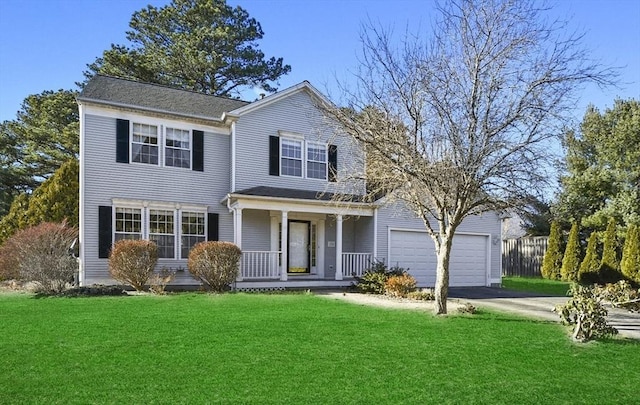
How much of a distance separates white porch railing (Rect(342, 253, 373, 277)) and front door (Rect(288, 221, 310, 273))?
4.62 ft

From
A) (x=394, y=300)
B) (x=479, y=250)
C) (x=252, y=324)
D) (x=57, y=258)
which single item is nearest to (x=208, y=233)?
(x=57, y=258)

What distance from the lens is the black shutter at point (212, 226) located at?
48.8 feet

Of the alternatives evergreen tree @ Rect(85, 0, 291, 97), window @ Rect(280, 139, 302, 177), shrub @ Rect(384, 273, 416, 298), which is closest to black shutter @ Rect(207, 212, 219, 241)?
window @ Rect(280, 139, 302, 177)

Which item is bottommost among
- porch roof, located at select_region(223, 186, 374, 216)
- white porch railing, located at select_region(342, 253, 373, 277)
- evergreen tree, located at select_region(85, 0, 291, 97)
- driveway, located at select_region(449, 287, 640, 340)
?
driveway, located at select_region(449, 287, 640, 340)

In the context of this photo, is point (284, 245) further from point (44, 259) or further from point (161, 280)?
point (44, 259)

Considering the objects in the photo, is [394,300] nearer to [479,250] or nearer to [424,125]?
[424,125]

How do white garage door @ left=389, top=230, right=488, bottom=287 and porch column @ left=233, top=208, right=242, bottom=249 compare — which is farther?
white garage door @ left=389, top=230, right=488, bottom=287

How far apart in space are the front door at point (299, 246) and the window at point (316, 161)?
68.9 inches

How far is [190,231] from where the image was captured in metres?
14.7

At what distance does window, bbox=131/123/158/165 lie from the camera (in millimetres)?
14000

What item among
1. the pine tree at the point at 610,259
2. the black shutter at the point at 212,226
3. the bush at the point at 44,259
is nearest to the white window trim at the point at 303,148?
the black shutter at the point at 212,226

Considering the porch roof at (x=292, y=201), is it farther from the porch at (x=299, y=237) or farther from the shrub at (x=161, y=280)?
the shrub at (x=161, y=280)

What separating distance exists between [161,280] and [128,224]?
2.26 m

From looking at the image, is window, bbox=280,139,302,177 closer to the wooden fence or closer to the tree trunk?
the tree trunk
